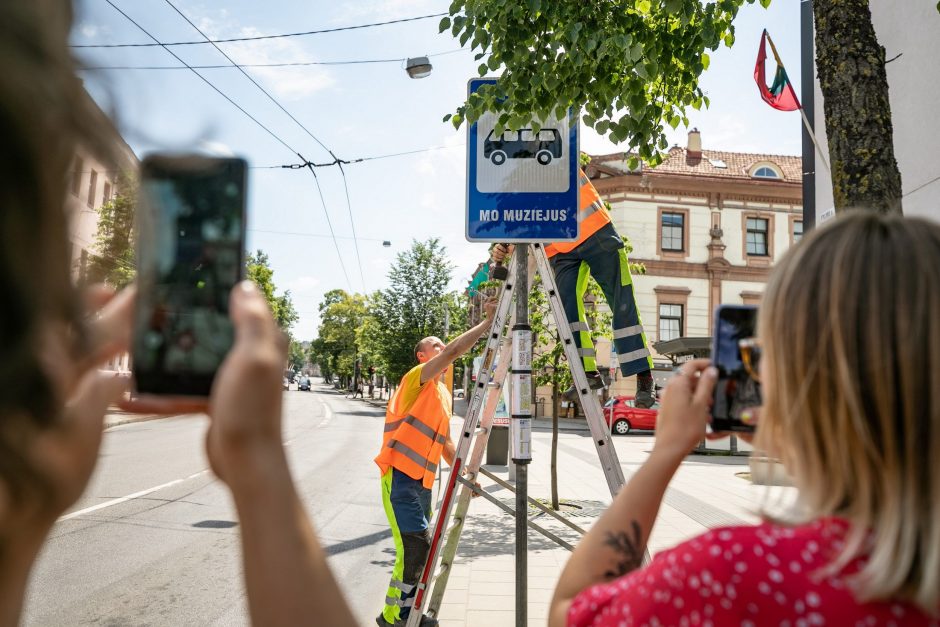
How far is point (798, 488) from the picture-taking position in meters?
1.04

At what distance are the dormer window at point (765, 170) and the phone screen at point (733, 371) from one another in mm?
35521

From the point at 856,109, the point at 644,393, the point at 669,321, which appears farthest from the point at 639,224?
the point at 856,109

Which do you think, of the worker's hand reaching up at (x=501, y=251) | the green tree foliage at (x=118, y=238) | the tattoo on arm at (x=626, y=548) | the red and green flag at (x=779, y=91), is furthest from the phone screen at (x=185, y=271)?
the red and green flag at (x=779, y=91)

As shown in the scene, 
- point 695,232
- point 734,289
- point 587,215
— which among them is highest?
point 695,232

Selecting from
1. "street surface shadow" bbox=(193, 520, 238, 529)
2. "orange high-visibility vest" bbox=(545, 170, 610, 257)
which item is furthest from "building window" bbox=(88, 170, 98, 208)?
"street surface shadow" bbox=(193, 520, 238, 529)

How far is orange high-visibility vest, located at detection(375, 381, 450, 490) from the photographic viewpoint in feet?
16.1

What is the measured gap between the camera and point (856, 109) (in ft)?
9.51

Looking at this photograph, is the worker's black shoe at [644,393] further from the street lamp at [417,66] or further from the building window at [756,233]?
the building window at [756,233]

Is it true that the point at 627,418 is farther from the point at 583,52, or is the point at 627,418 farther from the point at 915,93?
the point at 583,52

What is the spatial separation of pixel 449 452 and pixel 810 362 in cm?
452

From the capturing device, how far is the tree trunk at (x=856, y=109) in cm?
283

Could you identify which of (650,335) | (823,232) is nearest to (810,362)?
(823,232)

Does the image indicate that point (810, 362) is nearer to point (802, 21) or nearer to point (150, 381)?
point (150, 381)

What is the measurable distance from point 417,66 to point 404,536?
8935mm
